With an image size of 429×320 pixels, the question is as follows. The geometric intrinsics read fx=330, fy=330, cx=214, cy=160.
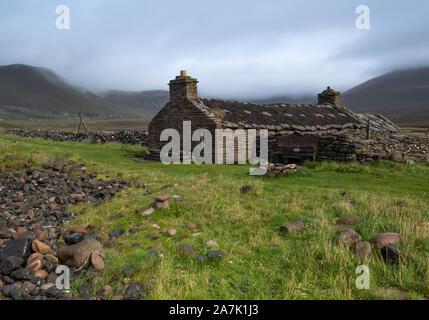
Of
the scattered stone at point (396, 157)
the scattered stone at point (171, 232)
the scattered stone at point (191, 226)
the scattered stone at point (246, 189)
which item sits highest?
the scattered stone at point (396, 157)

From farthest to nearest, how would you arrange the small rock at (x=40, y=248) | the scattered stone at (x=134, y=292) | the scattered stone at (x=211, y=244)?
the scattered stone at (x=211, y=244)
the small rock at (x=40, y=248)
the scattered stone at (x=134, y=292)

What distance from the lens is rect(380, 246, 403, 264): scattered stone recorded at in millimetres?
4887

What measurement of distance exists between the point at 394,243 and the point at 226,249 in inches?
109

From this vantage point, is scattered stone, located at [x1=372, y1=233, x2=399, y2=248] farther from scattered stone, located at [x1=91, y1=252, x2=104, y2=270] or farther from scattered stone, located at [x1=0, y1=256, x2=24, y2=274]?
scattered stone, located at [x1=0, y1=256, x2=24, y2=274]

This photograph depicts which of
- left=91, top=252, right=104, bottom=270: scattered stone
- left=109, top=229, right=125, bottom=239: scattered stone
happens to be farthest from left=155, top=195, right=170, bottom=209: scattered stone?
left=91, top=252, right=104, bottom=270: scattered stone

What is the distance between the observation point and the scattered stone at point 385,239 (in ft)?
17.8

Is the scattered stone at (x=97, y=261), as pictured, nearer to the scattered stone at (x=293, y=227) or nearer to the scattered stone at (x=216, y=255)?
the scattered stone at (x=216, y=255)

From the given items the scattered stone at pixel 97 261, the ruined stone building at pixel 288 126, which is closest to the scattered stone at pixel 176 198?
the scattered stone at pixel 97 261

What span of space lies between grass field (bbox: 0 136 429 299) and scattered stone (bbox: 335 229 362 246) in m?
0.17

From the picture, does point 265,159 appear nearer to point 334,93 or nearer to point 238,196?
point 238,196

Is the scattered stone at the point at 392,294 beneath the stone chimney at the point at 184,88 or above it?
beneath

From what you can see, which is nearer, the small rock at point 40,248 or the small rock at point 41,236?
the small rock at point 40,248

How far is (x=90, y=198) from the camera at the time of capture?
986cm

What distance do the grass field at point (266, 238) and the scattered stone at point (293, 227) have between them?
13 cm
